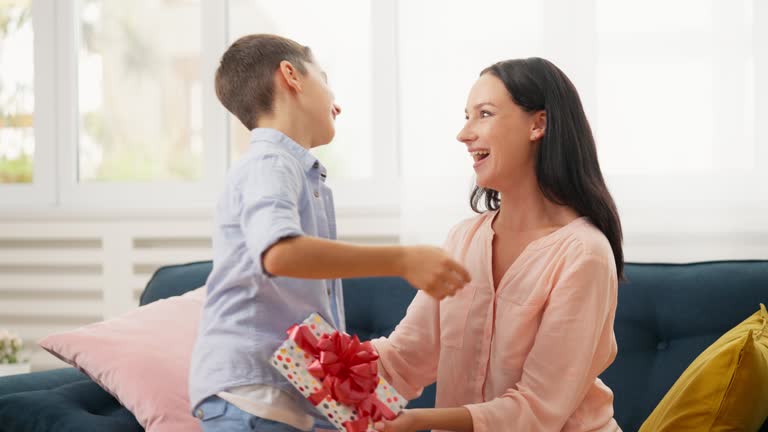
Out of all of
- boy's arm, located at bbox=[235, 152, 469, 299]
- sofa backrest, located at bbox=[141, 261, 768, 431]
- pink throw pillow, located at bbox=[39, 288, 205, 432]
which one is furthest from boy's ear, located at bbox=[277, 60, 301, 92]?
sofa backrest, located at bbox=[141, 261, 768, 431]

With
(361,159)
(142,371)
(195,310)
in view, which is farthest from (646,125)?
(142,371)

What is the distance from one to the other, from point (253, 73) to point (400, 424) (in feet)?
2.05

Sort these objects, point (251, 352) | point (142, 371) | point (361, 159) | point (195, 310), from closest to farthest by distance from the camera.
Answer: point (251, 352) < point (142, 371) < point (195, 310) < point (361, 159)

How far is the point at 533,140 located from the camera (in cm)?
165

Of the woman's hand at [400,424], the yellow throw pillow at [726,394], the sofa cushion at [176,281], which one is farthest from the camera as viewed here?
the sofa cushion at [176,281]

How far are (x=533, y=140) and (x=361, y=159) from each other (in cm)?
160

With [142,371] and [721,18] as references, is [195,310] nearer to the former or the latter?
[142,371]

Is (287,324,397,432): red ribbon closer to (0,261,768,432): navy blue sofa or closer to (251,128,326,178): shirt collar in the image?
(251,128,326,178): shirt collar

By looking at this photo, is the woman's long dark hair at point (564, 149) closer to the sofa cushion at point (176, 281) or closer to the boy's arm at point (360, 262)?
the boy's arm at point (360, 262)

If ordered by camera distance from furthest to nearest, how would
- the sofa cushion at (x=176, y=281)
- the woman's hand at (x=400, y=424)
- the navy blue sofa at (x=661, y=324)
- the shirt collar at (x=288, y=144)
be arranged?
the sofa cushion at (x=176, y=281), the navy blue sofa at (x=661, y=324), the shirt collar at (x=288, y=144), the woman's hand at (x=400, y=424)

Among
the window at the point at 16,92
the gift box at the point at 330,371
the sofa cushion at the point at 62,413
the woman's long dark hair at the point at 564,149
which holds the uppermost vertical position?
the window at the point at 16,92

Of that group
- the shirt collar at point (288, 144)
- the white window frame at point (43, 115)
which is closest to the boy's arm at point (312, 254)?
the shirt collar at point (288, 144)

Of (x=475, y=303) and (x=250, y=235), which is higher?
(x=250, y=235)

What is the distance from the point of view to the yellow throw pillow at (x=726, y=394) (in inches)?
61.7
